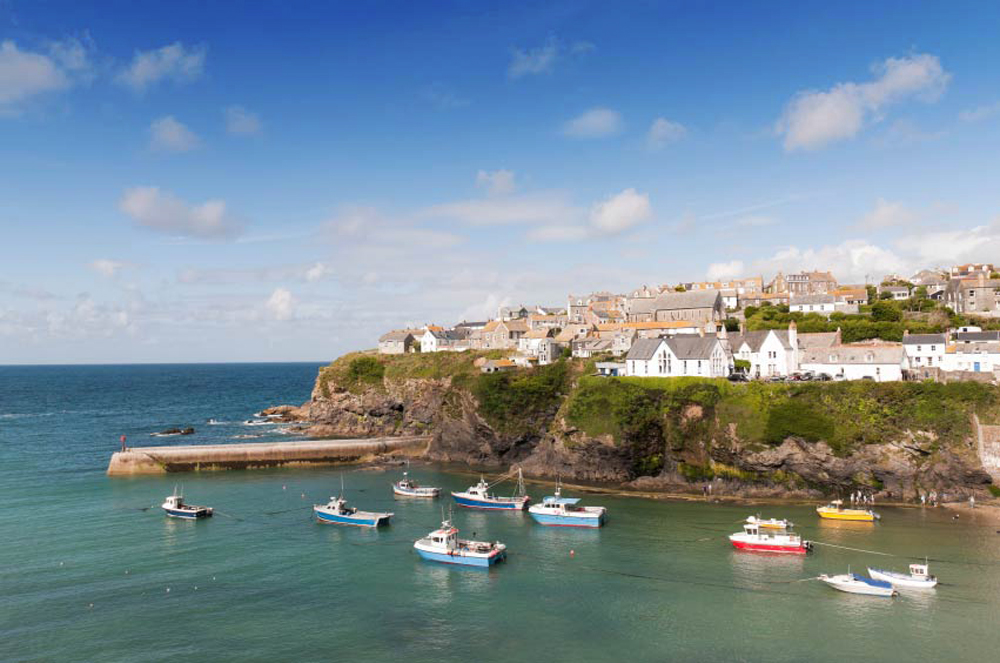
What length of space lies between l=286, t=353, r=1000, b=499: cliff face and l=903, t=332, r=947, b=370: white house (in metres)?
11.8

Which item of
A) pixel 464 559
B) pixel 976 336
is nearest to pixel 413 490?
pixel 464 559

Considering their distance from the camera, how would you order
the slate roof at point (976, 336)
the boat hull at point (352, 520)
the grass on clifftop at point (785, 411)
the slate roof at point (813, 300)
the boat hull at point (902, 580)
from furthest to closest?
the slate roof at point (813, 300) < the slate roof at point (976, 336) < the grass on clifftop at point (785, 411) < the boat hull at point (352, 520) < the boat hull at point (902, 580)

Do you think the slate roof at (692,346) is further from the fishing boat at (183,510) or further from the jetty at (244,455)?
the fishing boat at (183,510)

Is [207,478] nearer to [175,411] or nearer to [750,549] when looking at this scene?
[750,549]

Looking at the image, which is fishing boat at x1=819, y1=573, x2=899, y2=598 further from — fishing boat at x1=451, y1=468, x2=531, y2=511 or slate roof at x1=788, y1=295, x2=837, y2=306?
slate roof at x1=788, y1=295, x2=837, y2=306

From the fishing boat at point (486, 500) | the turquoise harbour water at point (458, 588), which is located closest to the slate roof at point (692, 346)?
the turquoise harbour water at point (458, 588)

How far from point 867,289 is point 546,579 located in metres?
99.4

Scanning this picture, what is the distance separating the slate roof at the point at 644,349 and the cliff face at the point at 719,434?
6659 mm

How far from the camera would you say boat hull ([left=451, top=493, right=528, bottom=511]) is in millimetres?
61469

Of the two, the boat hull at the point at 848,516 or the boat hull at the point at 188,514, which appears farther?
the boat hull at the point at 188,514

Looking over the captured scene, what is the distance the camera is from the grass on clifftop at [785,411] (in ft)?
199

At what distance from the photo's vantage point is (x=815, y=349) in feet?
258

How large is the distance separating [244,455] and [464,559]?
4730 centimetres

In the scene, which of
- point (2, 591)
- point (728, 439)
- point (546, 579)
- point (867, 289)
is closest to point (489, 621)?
point (546, 579)
